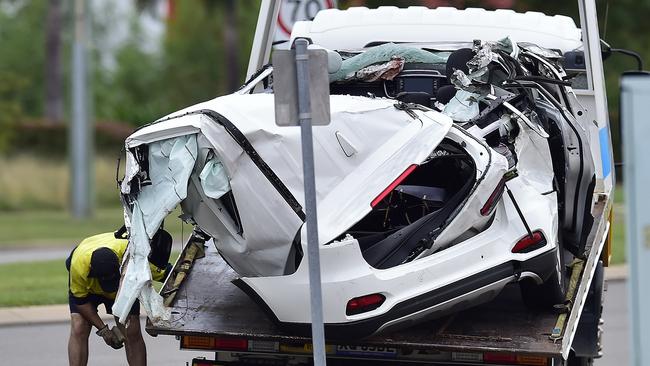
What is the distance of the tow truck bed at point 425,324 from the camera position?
7.31 metres

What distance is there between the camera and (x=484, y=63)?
868cm

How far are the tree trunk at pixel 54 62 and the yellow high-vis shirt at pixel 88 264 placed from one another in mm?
35053

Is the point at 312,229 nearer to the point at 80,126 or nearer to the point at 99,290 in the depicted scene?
the point at 99,290

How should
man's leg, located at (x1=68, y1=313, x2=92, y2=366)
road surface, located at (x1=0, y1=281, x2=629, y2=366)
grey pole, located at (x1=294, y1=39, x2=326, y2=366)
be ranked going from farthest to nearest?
road surface, located at (x1=0, y1=281, x2=629, y2=366) → man's leg, located at (x1=68, y1=313, x2=92, y2=366) → grey pole, located at (x1=294, y1=39, x2=326, y2=366)

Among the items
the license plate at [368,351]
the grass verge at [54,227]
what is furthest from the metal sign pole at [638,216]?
the grass verge at [54,227]

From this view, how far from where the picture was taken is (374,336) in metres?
7.35

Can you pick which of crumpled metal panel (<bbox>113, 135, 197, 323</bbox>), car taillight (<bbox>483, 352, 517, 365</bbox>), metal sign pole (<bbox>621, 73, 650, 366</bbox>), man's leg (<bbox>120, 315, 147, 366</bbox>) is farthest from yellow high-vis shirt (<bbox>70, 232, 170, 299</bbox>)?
metal sign pole (<bbox>621, 73, 650, 366</bbox>)

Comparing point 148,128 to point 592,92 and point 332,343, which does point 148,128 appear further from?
point 592,92

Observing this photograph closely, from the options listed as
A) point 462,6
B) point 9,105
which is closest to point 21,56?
point 9,105

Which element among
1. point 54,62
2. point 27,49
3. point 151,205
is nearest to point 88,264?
point 151,205

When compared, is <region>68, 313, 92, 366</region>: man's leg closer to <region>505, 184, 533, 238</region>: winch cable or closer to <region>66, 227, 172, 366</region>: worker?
<region>66, 227, 172, 366</region>: worker

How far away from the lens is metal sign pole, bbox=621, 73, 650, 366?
197 inches

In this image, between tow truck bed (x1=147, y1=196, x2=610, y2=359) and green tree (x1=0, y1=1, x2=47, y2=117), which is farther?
green tree (x1=0, y1=1, x2=47, y2=117)

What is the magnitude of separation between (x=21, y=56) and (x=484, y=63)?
48.8m
